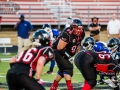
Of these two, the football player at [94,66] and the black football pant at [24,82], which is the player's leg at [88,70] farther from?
the black football pant at [24,82]

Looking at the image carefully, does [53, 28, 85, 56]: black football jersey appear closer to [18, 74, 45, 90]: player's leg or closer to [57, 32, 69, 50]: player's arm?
[57, 32, 69, 50]: player's arm

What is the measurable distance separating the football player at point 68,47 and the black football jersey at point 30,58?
2609 millimetres

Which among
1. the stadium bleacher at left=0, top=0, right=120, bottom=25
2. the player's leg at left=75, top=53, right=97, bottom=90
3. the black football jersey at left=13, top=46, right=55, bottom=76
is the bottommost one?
the stadium bleacher at left=0, top=0, right=120, bottom=25

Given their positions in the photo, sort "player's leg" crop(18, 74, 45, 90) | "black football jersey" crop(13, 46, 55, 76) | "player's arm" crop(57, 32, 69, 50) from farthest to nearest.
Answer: "player's arm" crop(57, 32, 69, 50) < "black football jersey" crop(13, 46, 55, 76) < "player's leg" crop(18, 74, 45, 90)

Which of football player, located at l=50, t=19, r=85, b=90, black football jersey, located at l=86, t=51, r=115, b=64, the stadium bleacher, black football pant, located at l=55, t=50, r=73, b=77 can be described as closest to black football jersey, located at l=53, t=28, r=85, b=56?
football player, located at l=50, t=19, r=85, b=90

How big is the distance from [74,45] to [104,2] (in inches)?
549

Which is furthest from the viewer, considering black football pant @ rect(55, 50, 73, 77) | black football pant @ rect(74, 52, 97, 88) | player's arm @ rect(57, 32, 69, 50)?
black football pant @ rect(55, 50, 73, 77)

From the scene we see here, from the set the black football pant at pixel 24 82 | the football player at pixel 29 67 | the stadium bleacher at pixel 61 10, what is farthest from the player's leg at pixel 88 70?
the stadium bleacher at pixel 61 10

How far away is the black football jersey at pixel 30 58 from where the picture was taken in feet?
21.6

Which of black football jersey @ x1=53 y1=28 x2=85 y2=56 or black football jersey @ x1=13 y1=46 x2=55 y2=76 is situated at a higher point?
black football jersey @ x1=13 y1=46 x2=55 y2=76

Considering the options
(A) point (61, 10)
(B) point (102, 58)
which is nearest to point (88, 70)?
(B) point (102, 58)

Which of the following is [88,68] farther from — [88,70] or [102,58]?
[102,58]

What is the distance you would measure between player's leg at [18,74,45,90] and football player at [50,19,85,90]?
290 centimetres

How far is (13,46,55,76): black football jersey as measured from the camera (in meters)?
6.60
